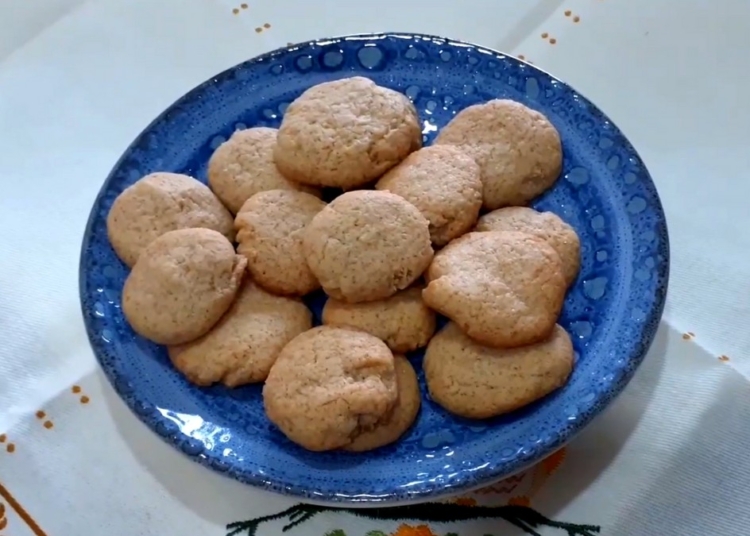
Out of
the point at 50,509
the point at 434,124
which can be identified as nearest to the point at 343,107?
the point at 434,124

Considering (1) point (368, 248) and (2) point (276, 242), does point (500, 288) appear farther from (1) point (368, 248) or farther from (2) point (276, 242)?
(2) point (276, 242)

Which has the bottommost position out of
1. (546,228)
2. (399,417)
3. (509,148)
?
(399,417)

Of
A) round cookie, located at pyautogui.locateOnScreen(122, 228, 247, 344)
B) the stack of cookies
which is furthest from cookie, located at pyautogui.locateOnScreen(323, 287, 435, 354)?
round cookie, located at pyautogui.locateOnScreen(122, 228, 247, 344)

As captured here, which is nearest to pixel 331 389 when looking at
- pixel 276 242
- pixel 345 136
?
pixel 276 242

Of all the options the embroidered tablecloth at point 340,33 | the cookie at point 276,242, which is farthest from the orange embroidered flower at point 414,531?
the cookie at point 276,242

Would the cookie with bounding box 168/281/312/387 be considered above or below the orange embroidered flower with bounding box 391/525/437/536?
above

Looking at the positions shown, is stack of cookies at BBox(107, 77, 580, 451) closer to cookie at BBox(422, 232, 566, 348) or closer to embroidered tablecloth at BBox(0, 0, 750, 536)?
cookie at BBox(422, 232, 566, 348)

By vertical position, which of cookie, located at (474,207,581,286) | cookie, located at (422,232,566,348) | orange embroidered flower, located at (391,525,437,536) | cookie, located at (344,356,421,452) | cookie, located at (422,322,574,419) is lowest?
orange embroidered flower, located at (391,525,437,536)

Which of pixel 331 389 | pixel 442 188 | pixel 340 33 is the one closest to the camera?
pixel 331 389
